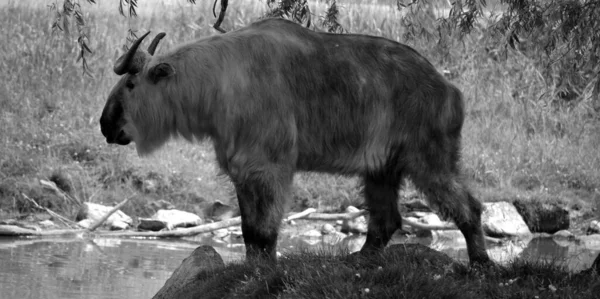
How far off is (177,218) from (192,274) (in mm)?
4507

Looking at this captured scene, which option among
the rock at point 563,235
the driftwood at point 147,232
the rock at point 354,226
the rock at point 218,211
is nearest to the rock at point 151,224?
the driftwood at point 147,232

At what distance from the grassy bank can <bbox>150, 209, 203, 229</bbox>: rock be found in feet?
1.43

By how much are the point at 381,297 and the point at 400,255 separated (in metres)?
1.09

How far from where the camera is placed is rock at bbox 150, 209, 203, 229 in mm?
11000

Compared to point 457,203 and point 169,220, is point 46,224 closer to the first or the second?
point 169,220

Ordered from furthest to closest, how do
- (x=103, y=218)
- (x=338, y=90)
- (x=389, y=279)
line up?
(x=103, y=218) < (x=338, y=90) < (x=389, y=279)

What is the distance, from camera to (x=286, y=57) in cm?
689

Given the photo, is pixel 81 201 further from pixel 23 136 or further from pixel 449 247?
pixel 449 247

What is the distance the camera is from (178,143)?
42.4ft

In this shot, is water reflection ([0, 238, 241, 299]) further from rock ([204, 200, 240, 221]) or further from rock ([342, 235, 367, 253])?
rock ([342, 235, 367, 253])

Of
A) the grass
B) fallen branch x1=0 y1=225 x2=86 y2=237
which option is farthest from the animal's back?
fallen branch x1=0 y1=225 x2=86 y2=237

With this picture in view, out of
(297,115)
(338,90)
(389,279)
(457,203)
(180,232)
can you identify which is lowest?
(180,232)

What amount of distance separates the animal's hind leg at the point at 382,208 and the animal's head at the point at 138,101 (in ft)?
5.19

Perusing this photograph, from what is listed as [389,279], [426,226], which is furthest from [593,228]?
[389,279]
